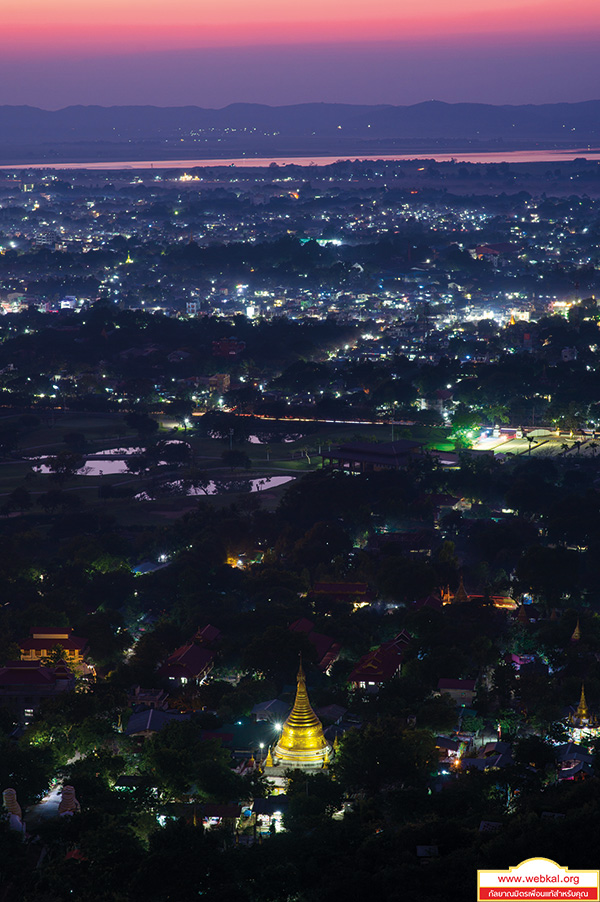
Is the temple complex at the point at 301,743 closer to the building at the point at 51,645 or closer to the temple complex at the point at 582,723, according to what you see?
the temple complex at the point at 582,723

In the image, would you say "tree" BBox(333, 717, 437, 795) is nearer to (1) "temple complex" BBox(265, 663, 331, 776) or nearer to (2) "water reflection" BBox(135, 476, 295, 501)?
(1) "temple complex" BBox(265, 663, 331, 776)

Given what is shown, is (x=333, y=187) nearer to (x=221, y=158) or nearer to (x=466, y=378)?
(x=221, y=158)

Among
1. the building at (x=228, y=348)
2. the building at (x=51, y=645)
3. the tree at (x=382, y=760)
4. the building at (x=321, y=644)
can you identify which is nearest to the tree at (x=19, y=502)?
the building at (x=51, y=645)

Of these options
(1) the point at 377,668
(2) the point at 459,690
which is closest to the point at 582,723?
(2) the point at 459,690

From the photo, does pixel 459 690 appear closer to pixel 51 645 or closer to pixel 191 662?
pixel 191 662

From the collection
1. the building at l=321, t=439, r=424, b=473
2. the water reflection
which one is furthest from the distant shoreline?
the water reflection

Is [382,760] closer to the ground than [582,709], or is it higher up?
higher up
